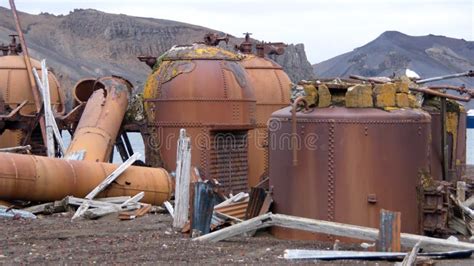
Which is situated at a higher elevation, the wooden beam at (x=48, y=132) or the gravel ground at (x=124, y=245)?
the wooden beam at (x=48, y=132)

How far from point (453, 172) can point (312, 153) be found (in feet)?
10.3

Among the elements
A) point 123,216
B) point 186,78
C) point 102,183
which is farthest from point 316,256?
point 186,78

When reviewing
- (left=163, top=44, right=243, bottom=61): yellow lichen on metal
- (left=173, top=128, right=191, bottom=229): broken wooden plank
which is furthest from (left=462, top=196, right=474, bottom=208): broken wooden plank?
(left=163, top=44, right=243, bottom=61): yellow lichen on metal

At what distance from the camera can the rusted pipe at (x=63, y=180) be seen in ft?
43.9

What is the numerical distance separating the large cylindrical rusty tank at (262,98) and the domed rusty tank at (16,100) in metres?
4.54

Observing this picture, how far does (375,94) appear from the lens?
36.2ft

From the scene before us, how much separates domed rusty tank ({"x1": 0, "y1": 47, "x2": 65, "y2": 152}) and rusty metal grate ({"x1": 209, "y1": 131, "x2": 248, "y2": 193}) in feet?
14.4

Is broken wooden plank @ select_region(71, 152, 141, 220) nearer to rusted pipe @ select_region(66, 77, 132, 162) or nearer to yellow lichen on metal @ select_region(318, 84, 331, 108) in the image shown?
rusted pipe @ select_region(66, 77, 132, 162)

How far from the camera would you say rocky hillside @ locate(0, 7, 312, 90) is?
114m

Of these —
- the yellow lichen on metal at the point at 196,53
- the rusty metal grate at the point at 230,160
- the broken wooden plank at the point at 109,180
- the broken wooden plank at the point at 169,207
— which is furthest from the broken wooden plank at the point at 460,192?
the yellow lichen on metal at the point at 196,53

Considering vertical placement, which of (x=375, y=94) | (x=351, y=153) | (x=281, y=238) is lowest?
(x=281, y=238)

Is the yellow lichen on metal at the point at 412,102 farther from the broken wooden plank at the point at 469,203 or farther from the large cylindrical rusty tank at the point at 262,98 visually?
the large cylindrical rusty tank at the point at 262,98

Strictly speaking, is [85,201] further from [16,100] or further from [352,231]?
[16,100]

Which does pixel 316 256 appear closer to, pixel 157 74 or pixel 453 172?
pixel 453 172
